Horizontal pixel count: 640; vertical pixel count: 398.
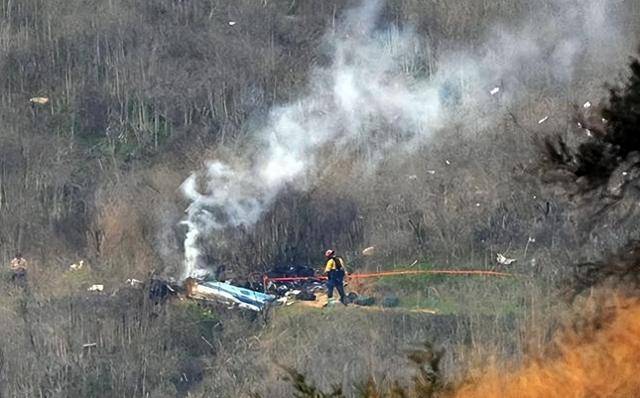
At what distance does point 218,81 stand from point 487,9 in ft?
19.8

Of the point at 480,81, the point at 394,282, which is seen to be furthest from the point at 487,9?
the point at 394,282

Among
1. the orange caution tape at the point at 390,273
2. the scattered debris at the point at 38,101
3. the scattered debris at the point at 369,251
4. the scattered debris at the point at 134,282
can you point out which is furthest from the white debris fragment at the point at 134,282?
the scattered debris at the point at 38,101

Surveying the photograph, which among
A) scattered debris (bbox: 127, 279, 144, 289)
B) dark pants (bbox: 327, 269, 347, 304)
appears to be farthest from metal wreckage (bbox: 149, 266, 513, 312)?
scattered debris (bbox: 127, 279, 144, 289)

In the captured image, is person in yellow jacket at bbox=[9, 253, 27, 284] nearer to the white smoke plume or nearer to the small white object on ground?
the small white object on ground

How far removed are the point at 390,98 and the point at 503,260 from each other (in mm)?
6533

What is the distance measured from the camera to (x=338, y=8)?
1550 inches

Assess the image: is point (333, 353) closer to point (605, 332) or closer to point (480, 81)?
point (480, 81)

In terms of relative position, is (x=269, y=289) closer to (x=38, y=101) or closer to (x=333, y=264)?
(x=333, y=264)

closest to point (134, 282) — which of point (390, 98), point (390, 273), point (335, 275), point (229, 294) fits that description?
point (229, 294)

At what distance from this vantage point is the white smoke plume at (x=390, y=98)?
3456 centimetres

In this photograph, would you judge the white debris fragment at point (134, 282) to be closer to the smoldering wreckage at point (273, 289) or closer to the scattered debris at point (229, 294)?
the smoldering wreckage at point (273, 289)

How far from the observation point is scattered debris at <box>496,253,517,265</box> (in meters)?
30.9

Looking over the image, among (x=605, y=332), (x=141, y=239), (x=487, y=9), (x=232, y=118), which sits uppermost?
(x=487, y=9)

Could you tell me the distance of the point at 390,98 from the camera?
3634 cm
